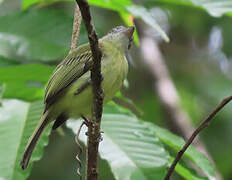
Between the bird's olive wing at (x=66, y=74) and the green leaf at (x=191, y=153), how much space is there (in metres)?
0.49

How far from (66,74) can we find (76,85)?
0.27 feet

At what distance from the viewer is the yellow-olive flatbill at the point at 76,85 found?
8.51 ft

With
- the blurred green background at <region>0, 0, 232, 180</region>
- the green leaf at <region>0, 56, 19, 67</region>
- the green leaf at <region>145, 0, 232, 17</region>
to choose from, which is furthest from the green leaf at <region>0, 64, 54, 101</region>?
the blurred green background at <region>0, 0, 232, 180</region>

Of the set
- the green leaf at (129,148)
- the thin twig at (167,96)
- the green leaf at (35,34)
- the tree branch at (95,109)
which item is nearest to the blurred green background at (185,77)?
the thin twig at (167,96)

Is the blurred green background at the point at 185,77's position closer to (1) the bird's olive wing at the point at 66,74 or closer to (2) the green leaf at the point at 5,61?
(2) the green leaf at the point at 5,61

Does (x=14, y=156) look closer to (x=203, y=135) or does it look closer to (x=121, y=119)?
(x=121, y=119)

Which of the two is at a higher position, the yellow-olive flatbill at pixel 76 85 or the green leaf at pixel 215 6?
the green leaf at pixel 215 6

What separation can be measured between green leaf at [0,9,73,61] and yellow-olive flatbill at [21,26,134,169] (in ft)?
1.18

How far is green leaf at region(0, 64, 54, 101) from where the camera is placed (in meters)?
2.85

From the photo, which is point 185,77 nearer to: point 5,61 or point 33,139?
point 5,61

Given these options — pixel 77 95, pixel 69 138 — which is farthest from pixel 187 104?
pixel 77 95

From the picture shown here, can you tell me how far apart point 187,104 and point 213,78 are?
0.55 meters

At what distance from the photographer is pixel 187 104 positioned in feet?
21.3

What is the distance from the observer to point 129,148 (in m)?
2.51
